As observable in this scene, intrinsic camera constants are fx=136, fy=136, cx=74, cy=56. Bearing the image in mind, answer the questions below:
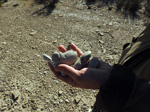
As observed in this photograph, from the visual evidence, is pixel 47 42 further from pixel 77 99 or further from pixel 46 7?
pixel 46 7

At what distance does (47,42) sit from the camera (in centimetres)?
459

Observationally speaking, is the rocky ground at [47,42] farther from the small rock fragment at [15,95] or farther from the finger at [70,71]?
the finger at [70,71]

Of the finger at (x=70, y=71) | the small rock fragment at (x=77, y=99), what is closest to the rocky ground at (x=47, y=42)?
the small rock fragment at (x=77, y=99)

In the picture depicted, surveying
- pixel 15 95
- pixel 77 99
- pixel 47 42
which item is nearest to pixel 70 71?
pixel 77 99

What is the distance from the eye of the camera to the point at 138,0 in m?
6.05

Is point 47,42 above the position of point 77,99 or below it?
above

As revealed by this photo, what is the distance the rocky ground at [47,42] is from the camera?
316 cm

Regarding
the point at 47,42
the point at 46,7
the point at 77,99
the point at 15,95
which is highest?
the point at 46,7

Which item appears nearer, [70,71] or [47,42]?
[70,71]

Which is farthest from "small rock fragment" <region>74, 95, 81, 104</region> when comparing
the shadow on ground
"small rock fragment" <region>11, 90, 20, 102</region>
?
the shadow on ground

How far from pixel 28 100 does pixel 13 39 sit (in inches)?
99.7

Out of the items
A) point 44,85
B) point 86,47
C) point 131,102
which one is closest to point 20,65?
point 44,85

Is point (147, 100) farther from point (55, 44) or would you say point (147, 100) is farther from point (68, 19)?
point (68, 19)

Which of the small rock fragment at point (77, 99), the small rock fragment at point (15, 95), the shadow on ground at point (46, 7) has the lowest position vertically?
the small rock fragment at point (15, 95)
